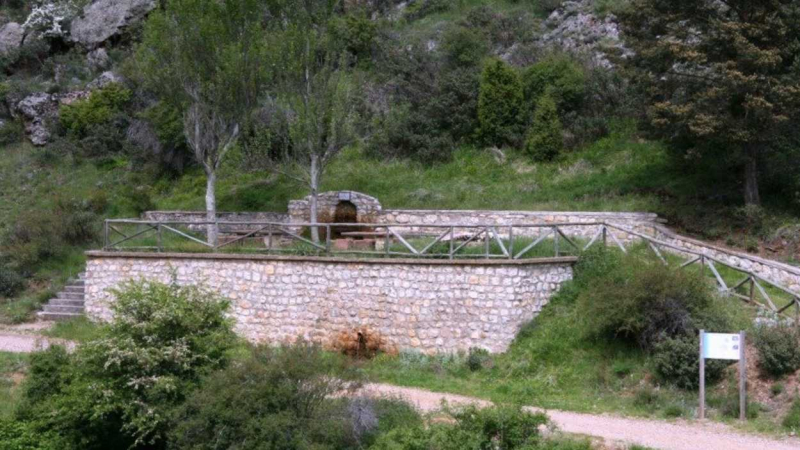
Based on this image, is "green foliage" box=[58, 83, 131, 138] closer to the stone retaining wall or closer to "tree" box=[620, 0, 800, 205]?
the stone retaining wall

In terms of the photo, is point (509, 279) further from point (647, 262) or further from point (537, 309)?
point (647, 262)

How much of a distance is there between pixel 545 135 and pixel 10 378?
16045 mm

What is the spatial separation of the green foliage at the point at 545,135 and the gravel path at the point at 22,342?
14.2 m

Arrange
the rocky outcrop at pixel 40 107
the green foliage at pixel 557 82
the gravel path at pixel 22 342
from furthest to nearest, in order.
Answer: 1. the rocky outcrop at pixel 40 107
2. the green foliage at pixel 557 82
3. the gravel path at pixel 22 342

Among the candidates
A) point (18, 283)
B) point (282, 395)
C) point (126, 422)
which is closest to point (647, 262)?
point (282, 395)

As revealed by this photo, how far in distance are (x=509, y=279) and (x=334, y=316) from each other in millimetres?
3817

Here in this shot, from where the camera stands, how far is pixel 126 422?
14.7m

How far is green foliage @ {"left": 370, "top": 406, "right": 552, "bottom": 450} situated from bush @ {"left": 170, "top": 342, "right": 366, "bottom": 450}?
0.83 meters

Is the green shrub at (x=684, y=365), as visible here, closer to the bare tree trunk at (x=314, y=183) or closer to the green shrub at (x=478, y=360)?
the green shrub at (x=478, y=360)

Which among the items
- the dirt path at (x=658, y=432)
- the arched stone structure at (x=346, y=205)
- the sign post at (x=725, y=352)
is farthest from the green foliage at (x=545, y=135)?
the sign post at (x=725, y=352)

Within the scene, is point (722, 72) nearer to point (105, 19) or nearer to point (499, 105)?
point (499, 105)

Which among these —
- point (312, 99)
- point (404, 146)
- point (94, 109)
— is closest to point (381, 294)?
point (312, 99)

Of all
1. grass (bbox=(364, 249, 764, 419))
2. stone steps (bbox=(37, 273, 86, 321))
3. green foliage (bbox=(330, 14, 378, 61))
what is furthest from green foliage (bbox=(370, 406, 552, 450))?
green foliage (bbox=(330, 14, 378, 61))

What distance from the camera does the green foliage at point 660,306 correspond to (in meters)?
16.2
